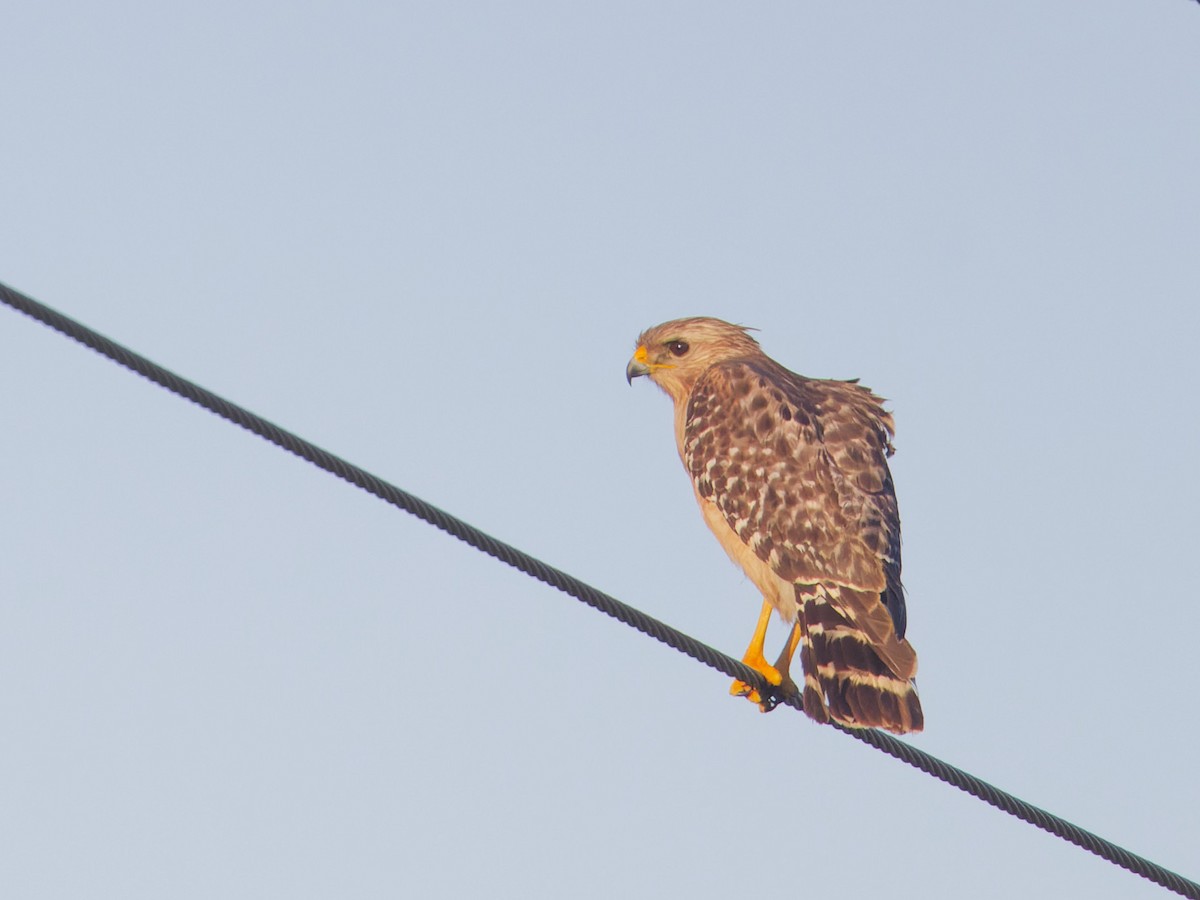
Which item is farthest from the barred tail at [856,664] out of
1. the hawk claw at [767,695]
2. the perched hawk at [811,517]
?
the hawk claw at [767,695]

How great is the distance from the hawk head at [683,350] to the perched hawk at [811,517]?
25 mm

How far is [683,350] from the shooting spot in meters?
9.52

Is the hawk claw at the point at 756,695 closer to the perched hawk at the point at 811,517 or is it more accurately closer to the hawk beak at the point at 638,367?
the perched hawk at the point at 811,517

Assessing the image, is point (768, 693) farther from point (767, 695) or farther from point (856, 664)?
point (856, 664)

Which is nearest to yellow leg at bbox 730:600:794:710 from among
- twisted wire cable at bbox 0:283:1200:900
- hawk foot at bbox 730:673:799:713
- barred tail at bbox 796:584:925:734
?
hawk foot at bbox 730:673:799:713

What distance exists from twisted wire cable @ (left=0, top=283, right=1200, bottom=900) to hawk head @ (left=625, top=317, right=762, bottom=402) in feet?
10.7

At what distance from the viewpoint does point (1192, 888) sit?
5.56 m

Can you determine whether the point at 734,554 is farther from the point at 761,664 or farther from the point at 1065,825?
the point at 1065,825

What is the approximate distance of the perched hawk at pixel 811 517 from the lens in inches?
269

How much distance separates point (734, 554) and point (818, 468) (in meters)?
0.61

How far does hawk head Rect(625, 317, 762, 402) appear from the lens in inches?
369

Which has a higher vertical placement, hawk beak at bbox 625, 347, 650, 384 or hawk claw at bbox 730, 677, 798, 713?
hawk beak at bbox 625, 347, 650, 384

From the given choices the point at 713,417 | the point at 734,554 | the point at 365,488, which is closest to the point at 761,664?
the point at 734,554

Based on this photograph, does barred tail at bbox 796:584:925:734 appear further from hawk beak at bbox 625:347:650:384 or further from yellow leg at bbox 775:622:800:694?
hawk beak at bbox 625:347:650:384
